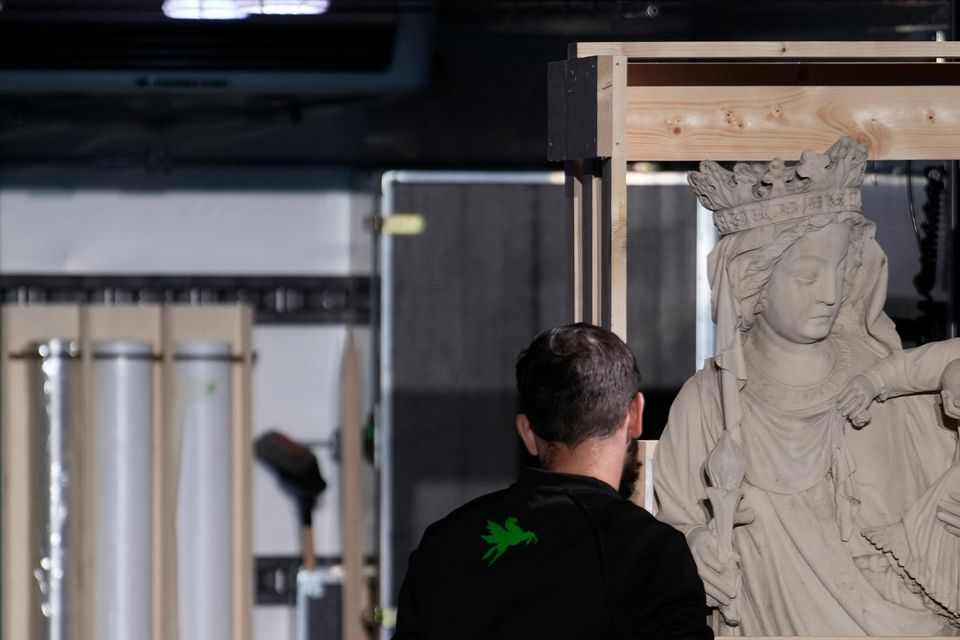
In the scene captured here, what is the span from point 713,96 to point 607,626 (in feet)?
3.83

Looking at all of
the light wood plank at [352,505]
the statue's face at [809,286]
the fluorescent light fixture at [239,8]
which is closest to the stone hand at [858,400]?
the statue's face at [809,286]

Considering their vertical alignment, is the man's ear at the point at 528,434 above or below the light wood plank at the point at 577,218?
below

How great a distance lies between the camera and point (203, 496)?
147 inches

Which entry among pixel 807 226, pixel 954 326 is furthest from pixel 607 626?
pixel 954 326

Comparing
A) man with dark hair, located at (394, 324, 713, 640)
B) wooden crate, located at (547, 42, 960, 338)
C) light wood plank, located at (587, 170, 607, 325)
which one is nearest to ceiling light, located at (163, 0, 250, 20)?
wooden crate, located at (547, 42, 960, 338)

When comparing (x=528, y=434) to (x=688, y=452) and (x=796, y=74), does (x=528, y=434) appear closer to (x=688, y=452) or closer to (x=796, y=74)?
(x=688, y=452)

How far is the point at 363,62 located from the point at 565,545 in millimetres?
2171

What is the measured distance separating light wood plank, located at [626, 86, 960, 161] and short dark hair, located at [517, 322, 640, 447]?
754 millimetres

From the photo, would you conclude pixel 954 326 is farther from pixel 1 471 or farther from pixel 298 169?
pixel 1 471

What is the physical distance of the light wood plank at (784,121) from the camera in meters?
2.58

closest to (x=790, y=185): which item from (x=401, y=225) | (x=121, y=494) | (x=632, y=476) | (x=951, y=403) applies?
(x=951, y=403)

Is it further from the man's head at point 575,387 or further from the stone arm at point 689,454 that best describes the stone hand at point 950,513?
the man's head at point 575,387

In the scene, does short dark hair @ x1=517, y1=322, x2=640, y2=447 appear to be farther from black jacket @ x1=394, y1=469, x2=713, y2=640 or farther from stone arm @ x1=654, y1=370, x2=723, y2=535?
stone arm @ x1=654, y1=370, x2=723, y2=535

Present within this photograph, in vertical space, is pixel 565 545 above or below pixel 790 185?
below
